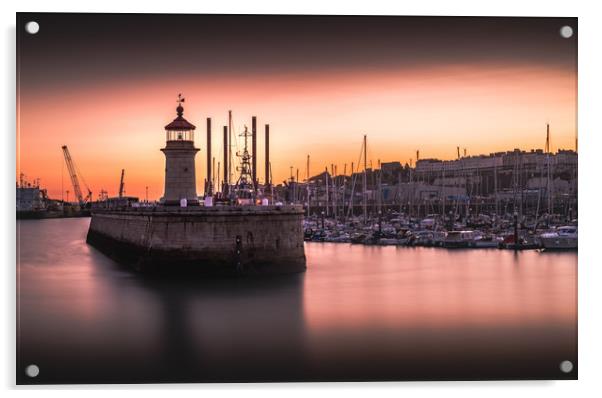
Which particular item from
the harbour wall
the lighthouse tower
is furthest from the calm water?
the lighthouse tower

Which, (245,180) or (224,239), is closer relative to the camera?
(224,239)

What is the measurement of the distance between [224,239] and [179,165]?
4268mm

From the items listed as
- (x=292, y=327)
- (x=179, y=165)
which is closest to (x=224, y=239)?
(x=179, y=165)

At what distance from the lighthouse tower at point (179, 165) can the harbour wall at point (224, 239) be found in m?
2.18

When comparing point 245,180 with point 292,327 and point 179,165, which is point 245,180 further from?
point 292,327

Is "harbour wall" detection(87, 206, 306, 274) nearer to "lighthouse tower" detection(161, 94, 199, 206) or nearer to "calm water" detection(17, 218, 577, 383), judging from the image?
"calm water" detection(17, 218, 577, 383)

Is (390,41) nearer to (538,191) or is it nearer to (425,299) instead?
(425,299)

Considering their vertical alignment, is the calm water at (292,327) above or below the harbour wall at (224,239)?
below

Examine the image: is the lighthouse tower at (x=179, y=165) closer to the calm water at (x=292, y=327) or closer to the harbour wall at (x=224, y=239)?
the harbour wall at (x=224, y=239)

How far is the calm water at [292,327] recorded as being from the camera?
367 inches

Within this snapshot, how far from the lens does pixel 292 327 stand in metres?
12.5

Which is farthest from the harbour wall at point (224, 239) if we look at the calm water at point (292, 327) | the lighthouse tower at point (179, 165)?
the lighthouse tower at point (179, 165)

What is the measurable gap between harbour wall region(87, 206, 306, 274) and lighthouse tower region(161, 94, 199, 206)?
2184mm

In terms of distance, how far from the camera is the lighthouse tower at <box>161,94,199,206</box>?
20188 mm
